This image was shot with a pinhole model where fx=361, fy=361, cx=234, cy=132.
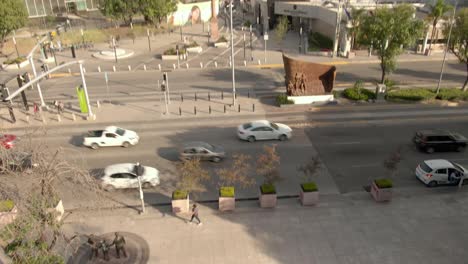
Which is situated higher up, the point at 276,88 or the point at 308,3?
the point at 308,3

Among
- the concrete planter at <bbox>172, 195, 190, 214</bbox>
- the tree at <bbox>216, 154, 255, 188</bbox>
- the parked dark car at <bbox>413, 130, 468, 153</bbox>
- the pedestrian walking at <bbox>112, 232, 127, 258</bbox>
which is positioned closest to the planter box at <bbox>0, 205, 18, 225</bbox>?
the pedestrian walking at <bbox>112, 232, 127, 258</bbox>

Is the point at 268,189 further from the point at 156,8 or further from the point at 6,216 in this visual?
the point at 156,8

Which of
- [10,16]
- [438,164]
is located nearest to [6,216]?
[438,164]

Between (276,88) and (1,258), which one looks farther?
(276,88)

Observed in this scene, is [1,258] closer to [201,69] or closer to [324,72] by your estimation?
[324,72]

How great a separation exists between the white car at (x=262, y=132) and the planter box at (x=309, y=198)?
26.1 ft

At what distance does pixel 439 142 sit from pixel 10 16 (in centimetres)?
5531

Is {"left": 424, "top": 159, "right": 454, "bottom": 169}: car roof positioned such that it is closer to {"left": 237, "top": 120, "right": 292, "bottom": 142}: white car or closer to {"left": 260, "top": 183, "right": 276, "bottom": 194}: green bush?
{"left": 237, "top": 120, "right": 292, "bottom": 142}: white car

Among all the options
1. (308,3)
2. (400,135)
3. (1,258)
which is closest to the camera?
(1,258)

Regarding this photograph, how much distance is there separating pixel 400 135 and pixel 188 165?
18524 millimetres

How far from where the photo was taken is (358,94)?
3569 centimetres

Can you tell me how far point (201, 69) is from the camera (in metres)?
46.7

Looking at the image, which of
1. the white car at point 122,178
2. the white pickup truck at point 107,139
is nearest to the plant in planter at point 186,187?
the white car at point 122,178

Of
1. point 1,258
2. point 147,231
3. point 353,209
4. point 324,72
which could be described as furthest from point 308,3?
point 1,258
